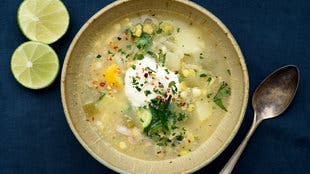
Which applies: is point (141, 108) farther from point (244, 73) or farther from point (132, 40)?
point (244, 73)

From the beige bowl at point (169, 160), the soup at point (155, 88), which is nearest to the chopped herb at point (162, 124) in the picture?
the soup at point (155, 88)

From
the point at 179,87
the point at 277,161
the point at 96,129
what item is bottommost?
the point at 277,161

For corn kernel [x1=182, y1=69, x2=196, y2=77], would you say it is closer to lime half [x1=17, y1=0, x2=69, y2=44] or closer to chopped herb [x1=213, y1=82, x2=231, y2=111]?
chopped herb [x1=213, y1=82, x2=231, y2=111]

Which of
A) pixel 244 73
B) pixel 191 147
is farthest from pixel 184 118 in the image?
pixel 244 73

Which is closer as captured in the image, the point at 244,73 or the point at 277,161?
the point at 244,73

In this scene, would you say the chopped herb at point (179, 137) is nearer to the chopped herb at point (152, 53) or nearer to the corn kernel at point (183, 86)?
the corn kernel at point (183, 86)

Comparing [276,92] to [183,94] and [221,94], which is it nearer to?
[221,94]

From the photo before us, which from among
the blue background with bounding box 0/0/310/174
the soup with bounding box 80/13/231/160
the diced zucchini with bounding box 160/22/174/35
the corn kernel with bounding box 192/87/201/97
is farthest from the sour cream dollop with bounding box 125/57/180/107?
the blue background with bounding box 0/0/310/174

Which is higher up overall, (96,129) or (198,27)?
(198,27)
